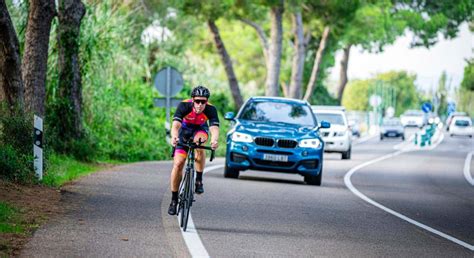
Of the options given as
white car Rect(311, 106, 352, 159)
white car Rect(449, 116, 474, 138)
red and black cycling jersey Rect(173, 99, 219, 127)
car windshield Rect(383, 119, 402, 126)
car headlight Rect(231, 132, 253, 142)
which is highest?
red and black cycling jersey Rect(173, 99, 219, 127)

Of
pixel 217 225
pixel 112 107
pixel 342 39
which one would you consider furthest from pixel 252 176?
pixel 342 39

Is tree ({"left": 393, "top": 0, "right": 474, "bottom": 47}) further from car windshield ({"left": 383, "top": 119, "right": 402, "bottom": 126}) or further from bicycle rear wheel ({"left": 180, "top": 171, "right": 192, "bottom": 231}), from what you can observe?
bicycle rear wheel ({"left": 180, "top": 171, "right": 192, "bottom": 231})

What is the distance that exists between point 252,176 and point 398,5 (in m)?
41.6

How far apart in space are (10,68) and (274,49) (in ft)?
106

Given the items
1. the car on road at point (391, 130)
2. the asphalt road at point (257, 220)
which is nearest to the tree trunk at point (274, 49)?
the car on road at point (391, 130)

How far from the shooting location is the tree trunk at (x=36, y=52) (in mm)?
21375

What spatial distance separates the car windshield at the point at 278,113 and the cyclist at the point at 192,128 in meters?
9.82

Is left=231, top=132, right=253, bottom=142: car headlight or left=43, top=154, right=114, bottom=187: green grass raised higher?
left=231, top=132, right=253, bottom=142: car headlight

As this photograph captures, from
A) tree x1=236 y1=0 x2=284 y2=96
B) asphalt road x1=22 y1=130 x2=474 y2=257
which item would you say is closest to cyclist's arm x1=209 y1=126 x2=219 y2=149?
asphalt road x1=22 y1=130 x2=474 y2=257

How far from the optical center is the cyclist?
13.2 meters

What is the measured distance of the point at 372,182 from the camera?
25.8 metres

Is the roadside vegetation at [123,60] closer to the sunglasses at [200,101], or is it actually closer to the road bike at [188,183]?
the road bike at [188,183]

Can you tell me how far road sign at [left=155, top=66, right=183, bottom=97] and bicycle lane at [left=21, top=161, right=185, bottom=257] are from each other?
1374 centimetres

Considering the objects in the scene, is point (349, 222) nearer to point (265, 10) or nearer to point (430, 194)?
point (430, 194)
